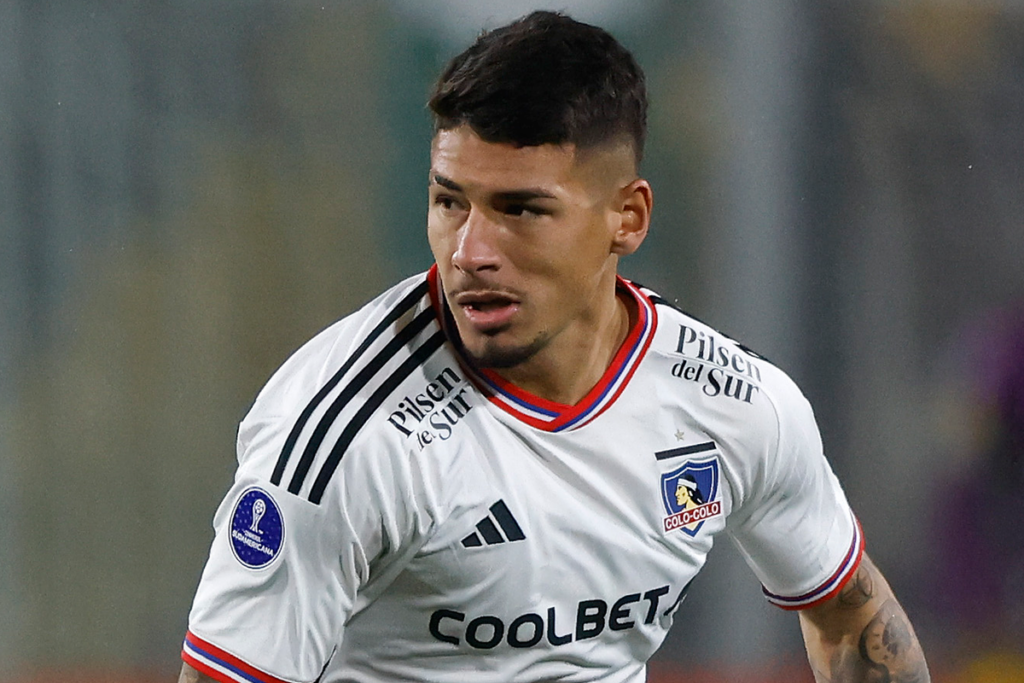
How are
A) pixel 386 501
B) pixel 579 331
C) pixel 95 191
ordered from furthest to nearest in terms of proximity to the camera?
1. pixel 95 191
2. pixel 579 331
3. pixel 386 501

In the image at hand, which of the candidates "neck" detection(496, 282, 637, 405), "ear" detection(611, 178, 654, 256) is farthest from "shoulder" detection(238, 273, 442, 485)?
"ear" detection(611, 178, 654, 256)

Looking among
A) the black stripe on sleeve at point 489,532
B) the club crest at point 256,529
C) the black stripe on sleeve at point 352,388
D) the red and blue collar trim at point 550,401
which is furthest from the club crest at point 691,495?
the club crest at point 256,529

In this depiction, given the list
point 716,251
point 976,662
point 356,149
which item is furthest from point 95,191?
point 976,662

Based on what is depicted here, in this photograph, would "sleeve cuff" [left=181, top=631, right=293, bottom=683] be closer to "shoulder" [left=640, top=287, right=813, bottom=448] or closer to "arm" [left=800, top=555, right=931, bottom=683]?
"shoulder" [left=640, top=287, right=813, bottom=448]

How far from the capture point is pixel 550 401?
4.76ft

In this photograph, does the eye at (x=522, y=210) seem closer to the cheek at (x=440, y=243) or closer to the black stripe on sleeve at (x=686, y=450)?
the cheek at (x=440, y=243)

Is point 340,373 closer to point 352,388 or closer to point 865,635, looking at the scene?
point 352,388

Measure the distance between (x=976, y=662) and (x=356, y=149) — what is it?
5.86 ft

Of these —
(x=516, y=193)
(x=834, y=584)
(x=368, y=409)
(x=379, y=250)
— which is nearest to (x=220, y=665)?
(x=368, y=409)

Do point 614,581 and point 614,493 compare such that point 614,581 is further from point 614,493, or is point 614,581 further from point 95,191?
point 95,191

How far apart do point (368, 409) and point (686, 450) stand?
0.39 m

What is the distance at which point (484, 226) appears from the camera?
4.36 feet

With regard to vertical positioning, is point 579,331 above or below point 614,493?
above

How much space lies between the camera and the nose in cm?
132
